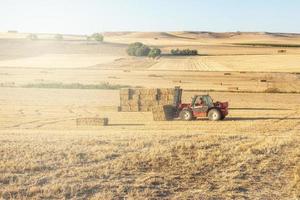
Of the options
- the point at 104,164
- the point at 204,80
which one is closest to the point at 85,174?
the point at 104,164

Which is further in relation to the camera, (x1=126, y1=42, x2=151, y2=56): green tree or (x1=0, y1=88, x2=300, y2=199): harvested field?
(x1=126, y1=42, x2=151, y2=56): green tree

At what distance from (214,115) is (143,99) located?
6.36 m

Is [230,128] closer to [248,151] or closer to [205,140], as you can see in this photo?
[205,140]

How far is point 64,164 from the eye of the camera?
55.4ft

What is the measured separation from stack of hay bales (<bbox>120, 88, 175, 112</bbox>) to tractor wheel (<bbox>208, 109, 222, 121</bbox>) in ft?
16.5

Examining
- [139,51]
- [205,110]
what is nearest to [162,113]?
[205,110]

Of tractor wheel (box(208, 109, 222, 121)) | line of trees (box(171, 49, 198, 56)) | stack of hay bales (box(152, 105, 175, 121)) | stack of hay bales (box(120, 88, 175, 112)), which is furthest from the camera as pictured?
line of trees (box(171, 49, 198, 56))

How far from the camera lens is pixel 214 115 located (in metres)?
31.2

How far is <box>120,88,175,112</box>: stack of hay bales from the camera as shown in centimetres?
3597

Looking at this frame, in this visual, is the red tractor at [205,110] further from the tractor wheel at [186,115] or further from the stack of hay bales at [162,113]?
the stack of hay bales at [162,113]

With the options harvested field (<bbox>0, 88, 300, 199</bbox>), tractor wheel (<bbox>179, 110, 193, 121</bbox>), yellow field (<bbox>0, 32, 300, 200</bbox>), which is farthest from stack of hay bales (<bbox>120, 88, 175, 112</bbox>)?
harvested field (<bbox>0, 88, 300, 199</bbox>)

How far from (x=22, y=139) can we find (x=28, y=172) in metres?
5.67

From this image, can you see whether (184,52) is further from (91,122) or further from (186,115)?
(91,122)

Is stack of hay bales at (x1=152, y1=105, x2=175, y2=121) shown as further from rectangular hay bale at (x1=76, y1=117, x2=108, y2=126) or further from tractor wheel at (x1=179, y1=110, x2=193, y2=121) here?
rectangular hay bale at (x1=76, y1=117, x2=108, y2=126)
